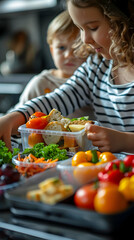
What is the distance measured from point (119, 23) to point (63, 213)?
2.87 ft

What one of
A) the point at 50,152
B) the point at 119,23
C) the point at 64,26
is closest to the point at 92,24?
the point at 119,23

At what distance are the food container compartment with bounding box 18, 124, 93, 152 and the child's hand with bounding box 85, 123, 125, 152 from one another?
0.11ft

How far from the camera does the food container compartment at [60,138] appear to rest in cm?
122

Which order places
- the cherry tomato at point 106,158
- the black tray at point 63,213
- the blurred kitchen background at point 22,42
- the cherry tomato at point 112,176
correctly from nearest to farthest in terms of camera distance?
the black tray at point 63,213 < the cherry tomato at point 112,176 < the cherry tomato at point 106,158 < the blurred kitchen background at point 22,42

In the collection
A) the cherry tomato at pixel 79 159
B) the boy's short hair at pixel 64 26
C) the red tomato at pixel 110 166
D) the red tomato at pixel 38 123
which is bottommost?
the cherry tomato at pixel 79 159

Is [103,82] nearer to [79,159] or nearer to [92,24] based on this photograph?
[92,24]

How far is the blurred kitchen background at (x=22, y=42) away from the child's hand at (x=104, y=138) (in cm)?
292

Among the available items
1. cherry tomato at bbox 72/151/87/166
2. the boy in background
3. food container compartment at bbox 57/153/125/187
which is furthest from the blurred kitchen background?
food container compartment at bbox 57/153/125/187

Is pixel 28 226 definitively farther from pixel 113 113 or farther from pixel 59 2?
pixel 59 2

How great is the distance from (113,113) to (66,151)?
Answer: 0.56 meters

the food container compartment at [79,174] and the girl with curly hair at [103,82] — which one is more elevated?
the girl with curly hair at [103,82]

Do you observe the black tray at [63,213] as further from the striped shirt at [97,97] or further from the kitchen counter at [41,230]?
the striped shirt at [97,97]

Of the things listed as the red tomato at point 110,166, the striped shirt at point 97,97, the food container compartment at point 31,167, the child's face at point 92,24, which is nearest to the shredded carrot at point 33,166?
the food container compartment at point 31,167

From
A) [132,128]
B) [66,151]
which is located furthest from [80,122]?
[132,128]
